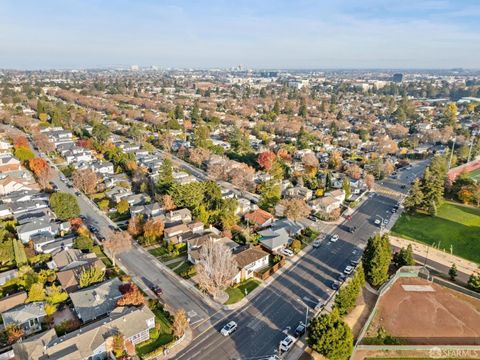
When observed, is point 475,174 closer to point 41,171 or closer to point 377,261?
point 377,261

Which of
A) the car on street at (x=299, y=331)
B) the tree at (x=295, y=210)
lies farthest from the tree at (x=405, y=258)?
the car on street at (x=299, y=331)

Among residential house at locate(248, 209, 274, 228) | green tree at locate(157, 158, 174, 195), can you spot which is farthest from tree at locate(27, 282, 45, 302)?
residential house at locate(248, 209, 274, 228)

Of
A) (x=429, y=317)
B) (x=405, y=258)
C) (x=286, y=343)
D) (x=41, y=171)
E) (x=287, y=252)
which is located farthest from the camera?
(x=41, y=171)

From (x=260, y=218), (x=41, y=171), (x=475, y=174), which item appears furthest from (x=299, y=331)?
(x=475, y=174)

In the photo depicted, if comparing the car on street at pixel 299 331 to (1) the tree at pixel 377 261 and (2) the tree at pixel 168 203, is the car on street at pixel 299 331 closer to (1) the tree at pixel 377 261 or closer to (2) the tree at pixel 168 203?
(1) the tree at pixel 377 261

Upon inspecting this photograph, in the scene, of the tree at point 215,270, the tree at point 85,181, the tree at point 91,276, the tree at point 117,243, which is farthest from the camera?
the tree at point 85,181

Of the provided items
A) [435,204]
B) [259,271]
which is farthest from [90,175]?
[435,204]

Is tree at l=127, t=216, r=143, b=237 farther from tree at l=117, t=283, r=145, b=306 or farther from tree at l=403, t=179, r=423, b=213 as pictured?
tree at l=403, t=179, r=423, b=213
